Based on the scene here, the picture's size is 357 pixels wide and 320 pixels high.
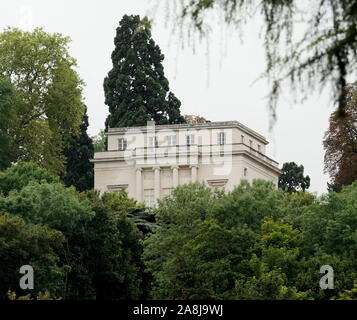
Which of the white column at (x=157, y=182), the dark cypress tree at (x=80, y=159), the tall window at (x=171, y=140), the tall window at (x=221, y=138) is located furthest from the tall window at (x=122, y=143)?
the tall window at (x=221, y=138)

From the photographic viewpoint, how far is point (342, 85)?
48.3 feet

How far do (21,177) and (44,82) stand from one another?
103 feet

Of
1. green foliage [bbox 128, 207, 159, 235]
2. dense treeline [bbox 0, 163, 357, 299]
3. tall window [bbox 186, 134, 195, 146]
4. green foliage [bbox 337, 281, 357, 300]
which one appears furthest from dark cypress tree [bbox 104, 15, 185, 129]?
green foliage [bbox 337, 281, 357, 300]

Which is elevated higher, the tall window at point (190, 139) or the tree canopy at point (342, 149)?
the tall window at point (190, 139)

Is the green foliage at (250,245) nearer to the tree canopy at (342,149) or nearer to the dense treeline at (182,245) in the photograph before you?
the dense treeline at (182,245)

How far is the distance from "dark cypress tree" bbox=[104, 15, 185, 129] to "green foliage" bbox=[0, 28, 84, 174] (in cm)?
1048

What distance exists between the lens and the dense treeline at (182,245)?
70.3 m

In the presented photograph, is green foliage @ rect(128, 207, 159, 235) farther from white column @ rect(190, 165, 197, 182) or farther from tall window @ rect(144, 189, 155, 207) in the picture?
white column @ rect(190, 165, 197, 182)

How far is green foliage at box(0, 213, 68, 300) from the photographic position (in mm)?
68188

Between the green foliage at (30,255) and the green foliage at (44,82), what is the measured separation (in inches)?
1731

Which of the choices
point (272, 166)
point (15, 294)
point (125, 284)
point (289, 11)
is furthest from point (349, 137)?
point (289, 11)

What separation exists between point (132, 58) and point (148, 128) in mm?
8013

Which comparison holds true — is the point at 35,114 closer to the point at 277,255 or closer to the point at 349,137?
the point at 349,137

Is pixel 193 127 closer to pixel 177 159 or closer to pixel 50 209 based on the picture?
pixel 177 159
